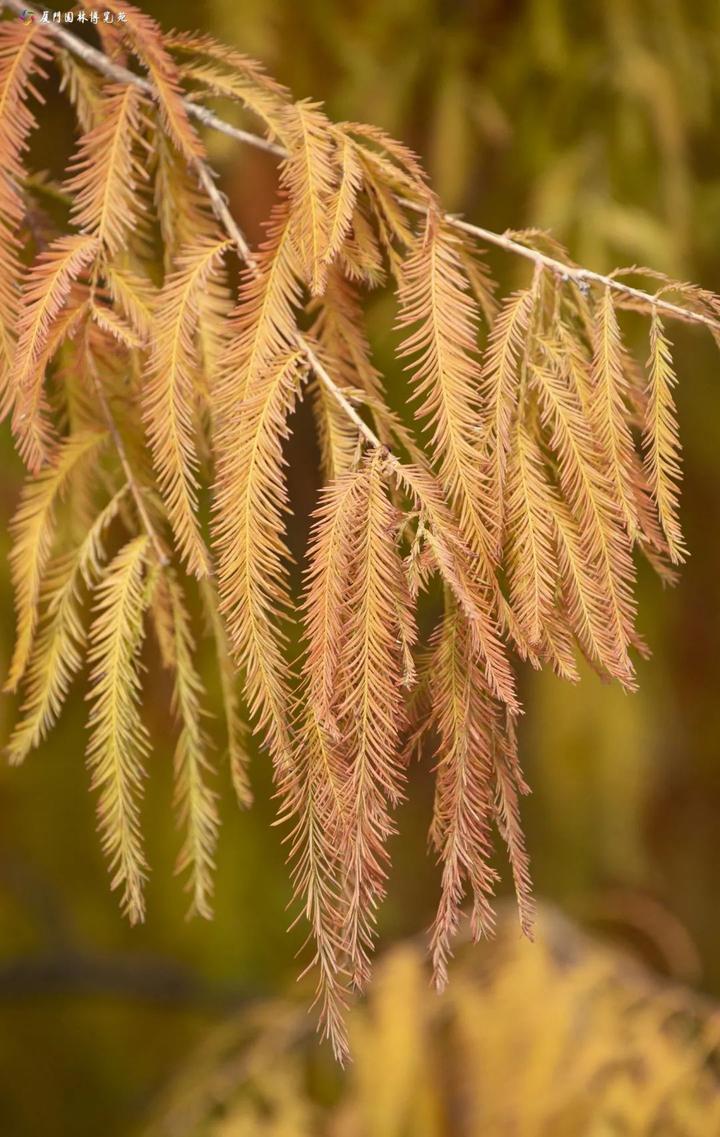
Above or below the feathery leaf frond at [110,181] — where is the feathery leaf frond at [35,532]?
below

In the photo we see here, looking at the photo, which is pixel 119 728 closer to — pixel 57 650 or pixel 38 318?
pixel 57 650

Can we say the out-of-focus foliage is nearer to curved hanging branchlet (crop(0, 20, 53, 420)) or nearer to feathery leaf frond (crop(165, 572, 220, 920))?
feathery leaf frond (crop(165, 572, 220, 920))

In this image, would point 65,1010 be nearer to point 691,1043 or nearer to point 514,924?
point 514,924

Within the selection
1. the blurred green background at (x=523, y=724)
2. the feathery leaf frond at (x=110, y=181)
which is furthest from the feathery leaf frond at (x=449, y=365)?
the blurred green background at (x=523, y=724)

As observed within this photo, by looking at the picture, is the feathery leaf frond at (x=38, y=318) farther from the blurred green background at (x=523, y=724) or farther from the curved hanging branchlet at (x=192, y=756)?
the blurred green background at (x=523, y=724)

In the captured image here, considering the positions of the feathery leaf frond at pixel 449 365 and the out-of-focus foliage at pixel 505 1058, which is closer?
the feathery leaf frond at pixel 449 365

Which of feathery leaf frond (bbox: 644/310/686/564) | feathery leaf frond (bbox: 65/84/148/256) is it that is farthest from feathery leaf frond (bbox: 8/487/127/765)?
feathery leaf frond (bbox: 644/310/686/564)
